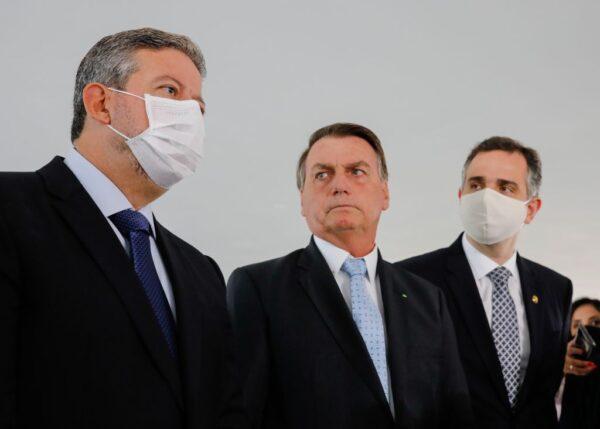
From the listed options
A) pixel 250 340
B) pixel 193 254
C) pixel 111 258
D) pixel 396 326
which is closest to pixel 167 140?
pixel 193 254

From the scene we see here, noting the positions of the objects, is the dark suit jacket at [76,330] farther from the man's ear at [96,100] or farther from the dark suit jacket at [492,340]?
the dark suit jacket at [492,340]

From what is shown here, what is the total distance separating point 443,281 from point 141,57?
226cm

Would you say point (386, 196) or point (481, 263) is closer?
point (386, 196)

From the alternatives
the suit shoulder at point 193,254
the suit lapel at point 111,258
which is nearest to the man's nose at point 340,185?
the suit shoulder at point 193,254

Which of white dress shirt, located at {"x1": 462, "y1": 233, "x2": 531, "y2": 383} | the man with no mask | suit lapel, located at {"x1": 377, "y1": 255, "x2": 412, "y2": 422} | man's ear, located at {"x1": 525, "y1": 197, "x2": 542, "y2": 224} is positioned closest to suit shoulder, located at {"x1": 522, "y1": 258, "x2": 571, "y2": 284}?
white dress shirt, located at {"x1": 462, "y1": 233, "x2": 531, "y2": 383}

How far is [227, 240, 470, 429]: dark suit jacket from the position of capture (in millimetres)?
2949

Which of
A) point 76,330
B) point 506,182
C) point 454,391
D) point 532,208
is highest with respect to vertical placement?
point 506,182

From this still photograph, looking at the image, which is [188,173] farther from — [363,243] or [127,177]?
[363,243]

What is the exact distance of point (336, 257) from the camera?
3.37 m

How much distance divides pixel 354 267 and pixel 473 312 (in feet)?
3.06

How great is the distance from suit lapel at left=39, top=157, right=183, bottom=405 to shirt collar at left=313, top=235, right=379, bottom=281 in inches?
54.5

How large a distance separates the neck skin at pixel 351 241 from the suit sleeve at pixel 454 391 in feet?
1.89

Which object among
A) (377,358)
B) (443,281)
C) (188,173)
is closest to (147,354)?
(188,173)

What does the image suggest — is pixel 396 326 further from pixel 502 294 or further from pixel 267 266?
pixel 502 294
